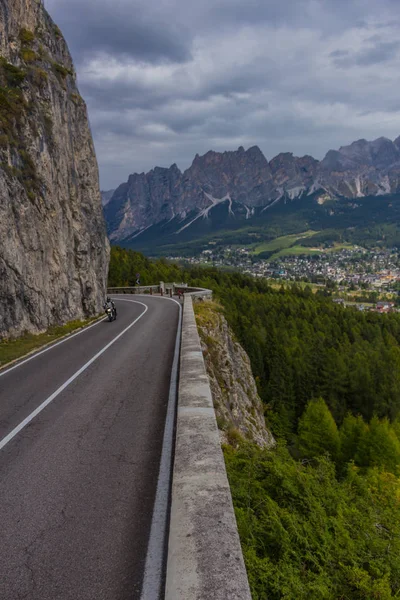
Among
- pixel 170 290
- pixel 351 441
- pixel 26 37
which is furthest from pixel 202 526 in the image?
pixel 170 290

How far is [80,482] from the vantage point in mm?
5363

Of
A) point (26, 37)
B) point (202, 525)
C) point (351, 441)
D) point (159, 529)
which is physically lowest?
point (351, 441)

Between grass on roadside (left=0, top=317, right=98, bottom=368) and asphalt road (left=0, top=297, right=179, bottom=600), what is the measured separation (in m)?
3.42

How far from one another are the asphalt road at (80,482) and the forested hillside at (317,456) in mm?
1358

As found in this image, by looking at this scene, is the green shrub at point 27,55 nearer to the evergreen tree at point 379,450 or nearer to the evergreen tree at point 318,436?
the evergreen tree at point 318,436

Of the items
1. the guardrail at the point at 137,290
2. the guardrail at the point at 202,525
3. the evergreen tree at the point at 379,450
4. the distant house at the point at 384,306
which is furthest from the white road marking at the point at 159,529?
the distant house at the point at 384,306

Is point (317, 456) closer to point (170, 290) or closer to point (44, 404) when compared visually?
point (44, 404)

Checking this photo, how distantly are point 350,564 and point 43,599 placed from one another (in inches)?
146

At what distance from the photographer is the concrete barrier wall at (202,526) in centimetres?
298

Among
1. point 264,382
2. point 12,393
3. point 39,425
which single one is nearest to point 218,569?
point 39,425

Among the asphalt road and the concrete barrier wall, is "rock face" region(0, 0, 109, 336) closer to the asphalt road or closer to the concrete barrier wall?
the asphalt road

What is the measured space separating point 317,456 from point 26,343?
46.0ft

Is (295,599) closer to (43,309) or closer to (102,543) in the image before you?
(102,543)

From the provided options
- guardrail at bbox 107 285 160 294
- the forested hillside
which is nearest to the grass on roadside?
the forested hillside
